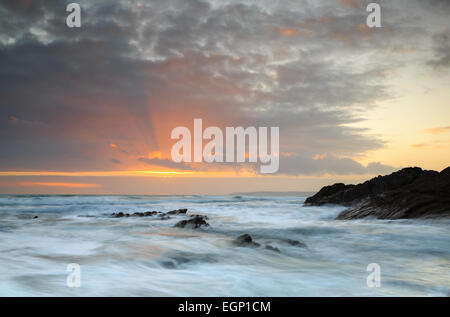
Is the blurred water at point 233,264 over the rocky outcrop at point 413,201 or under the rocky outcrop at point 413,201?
under

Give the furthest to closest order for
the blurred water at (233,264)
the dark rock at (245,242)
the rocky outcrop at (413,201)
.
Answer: the rocky outcrop at (413,201)
the dark rock at (245,242)
the blurred water at (233,264)

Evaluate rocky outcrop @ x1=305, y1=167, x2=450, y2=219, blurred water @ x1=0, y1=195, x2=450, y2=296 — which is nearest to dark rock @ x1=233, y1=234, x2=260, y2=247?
blurred water @ x1=0, y1=195, x2=450, y2=296

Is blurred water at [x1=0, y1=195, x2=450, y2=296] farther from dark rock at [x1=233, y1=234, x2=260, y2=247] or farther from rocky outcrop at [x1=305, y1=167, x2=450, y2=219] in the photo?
rocky outcrop at [x1=305, y1=167, x2=450, y2=219]

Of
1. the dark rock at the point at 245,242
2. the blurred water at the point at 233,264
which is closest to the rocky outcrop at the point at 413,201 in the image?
the blurred water at the point at 233,264

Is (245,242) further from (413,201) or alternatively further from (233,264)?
(413,201)

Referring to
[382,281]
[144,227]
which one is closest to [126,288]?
[382,281]

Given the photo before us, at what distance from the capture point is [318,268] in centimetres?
583

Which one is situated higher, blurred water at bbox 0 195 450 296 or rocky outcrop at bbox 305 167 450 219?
rocky outcrop at bbox 305 167 450 219

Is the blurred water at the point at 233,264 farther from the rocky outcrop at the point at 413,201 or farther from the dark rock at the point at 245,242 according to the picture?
the rocky outcrop at the point at 413,201

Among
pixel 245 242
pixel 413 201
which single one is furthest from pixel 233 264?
pixel 413 201

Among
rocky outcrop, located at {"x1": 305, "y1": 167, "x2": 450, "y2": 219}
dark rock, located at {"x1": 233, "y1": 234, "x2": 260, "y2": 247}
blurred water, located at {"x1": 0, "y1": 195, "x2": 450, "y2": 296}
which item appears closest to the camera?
blurred water, located at {"x1": 0, "y1": 195, "x2": 450, "y2": 296}

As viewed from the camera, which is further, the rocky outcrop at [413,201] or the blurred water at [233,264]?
the rocky outcrop at [413,201]

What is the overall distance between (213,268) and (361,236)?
522 cm
